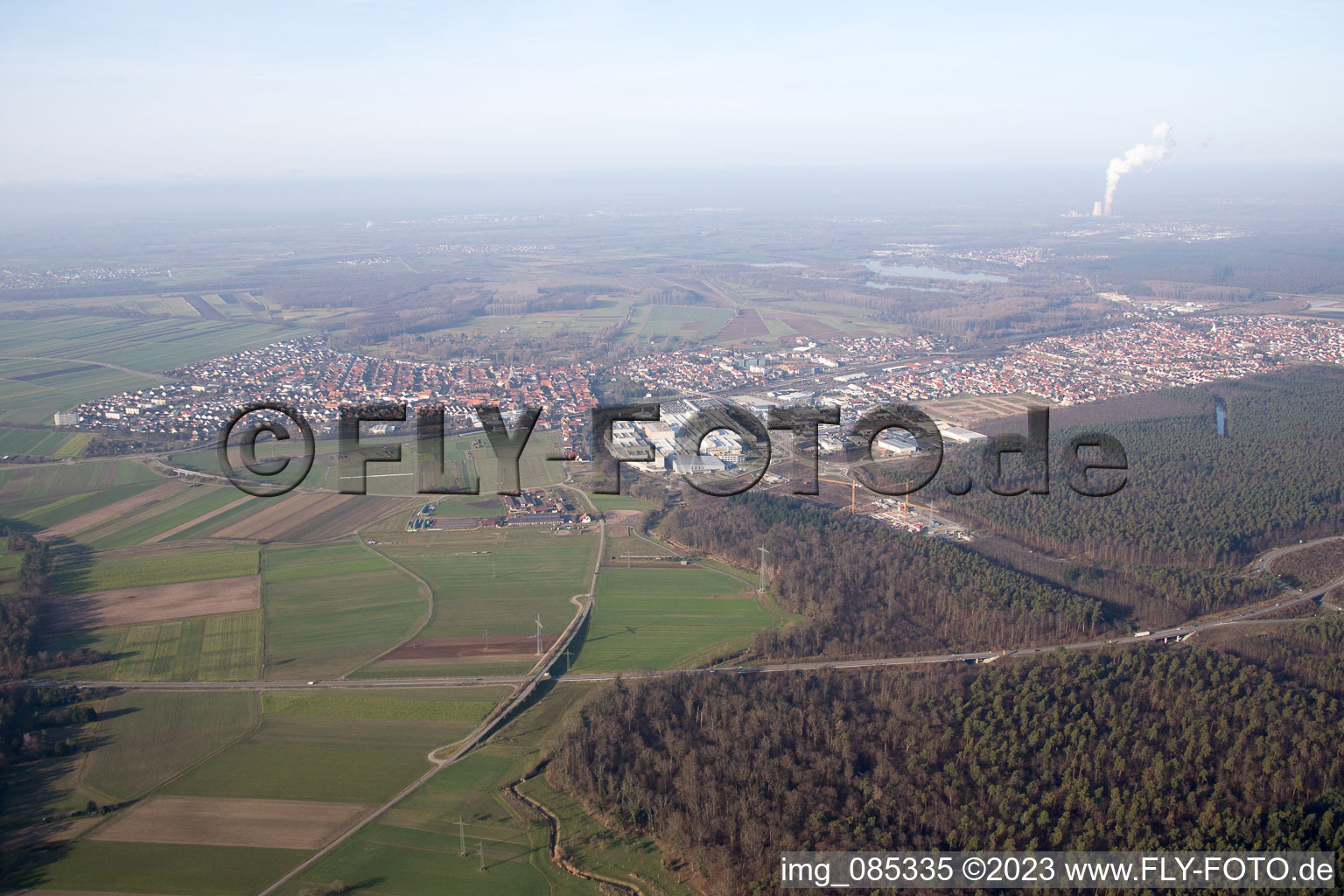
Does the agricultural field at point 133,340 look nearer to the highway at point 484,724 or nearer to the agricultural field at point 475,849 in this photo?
the highway at point 484,724

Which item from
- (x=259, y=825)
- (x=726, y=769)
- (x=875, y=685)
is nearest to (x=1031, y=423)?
(x=875, y=685)

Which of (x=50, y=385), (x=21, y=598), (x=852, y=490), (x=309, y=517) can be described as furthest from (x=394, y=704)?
(x=50, y=385)

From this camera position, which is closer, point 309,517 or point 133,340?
point 309,517

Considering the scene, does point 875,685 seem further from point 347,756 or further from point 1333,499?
point 1333,499

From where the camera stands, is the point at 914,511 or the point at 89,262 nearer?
the point at 914,511

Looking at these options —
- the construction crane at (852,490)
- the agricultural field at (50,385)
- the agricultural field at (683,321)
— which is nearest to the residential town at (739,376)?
the agricultural field at (50,385)

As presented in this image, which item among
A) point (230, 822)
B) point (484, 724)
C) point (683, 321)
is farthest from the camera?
point (683, 321)

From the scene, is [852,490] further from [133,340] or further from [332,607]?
[133,340]

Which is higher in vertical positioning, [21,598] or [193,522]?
[193,522]
